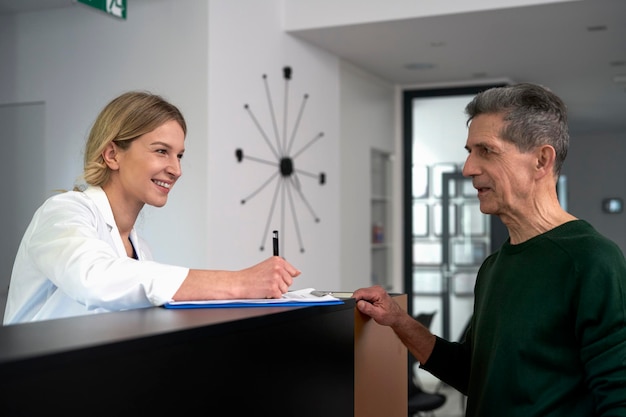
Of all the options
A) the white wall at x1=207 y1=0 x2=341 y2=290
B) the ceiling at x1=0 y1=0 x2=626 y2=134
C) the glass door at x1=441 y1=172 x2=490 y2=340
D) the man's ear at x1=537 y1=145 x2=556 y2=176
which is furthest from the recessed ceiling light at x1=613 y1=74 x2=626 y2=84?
the man's ear at x1=537 y1=145 x2=556 y2=176

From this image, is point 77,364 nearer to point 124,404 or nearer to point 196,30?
point 124,404

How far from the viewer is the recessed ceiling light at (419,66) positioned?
717 centimetres

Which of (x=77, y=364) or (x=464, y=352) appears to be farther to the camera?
(x=464, y=352)

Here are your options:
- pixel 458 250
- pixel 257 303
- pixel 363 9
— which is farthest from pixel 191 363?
pixel 458 250

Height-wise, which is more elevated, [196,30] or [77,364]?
[196,30]

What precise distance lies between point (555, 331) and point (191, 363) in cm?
87

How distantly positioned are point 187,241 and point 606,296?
11.2 ft

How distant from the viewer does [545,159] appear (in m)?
1.82

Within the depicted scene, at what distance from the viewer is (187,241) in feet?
15.5

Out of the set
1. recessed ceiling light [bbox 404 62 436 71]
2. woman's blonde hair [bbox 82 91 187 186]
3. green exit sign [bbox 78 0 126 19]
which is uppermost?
recessed ceiling light [bbox 404 62 436 71]

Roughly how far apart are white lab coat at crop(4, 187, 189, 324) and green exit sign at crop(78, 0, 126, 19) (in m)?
2.62

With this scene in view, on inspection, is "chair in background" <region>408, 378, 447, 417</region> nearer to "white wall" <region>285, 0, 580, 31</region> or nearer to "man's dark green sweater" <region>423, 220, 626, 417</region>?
"white wall" <region>285, 0, 580, 31</region>

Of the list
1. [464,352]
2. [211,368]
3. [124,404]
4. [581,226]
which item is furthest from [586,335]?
[124,404]

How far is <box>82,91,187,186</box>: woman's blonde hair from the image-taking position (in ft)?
6.58
